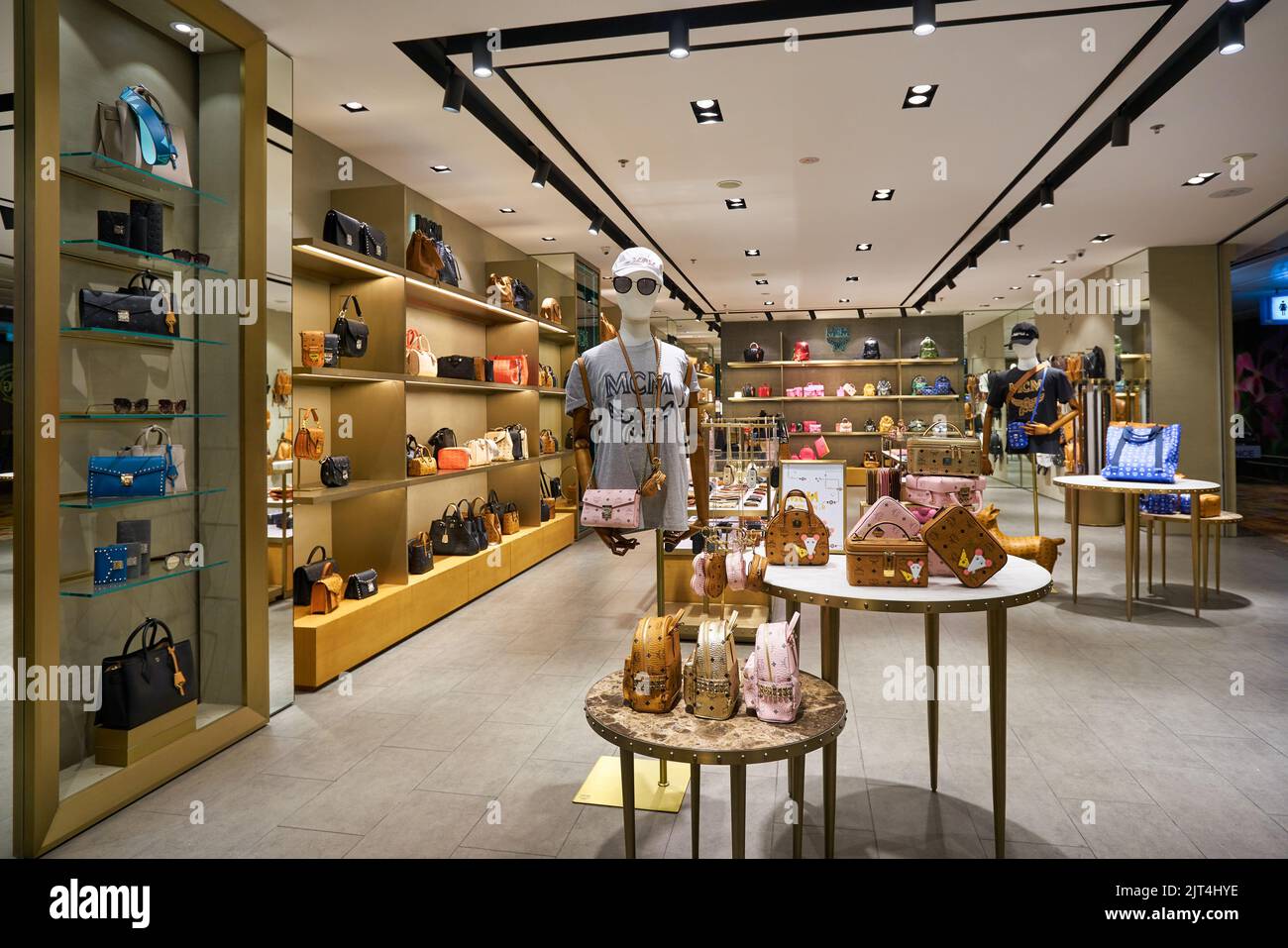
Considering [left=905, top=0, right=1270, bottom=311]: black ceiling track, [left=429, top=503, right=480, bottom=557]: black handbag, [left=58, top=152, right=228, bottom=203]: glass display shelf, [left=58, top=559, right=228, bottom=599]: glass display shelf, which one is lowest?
[left=429, top=503, right=480, bottom=557]: black handbag

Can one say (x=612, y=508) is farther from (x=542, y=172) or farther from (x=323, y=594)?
(x=542, y=172)

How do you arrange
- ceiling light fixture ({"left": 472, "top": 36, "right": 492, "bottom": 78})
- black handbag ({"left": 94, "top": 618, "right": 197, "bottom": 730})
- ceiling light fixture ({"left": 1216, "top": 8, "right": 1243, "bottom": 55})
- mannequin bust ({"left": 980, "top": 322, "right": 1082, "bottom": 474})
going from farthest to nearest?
1. mannequin bust ({"left": 980, "top": 322, "right": 1082, "bottom": 474})
2. ceiling light fixture ({"left": 472, "top": 36, "right": 492, "bottom": 78})
3. ceiling light fixture ({"left": 1216, "top": 8, "right": 1243, "bottom": 55})
4. black handbag ({"left": 94, "top": 618, "right": 197, "bottom": 730})

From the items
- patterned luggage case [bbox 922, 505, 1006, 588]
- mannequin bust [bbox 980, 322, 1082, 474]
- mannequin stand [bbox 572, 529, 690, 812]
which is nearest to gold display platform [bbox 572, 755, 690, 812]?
mannequin stand [bbox 572, 529, 690, 812]

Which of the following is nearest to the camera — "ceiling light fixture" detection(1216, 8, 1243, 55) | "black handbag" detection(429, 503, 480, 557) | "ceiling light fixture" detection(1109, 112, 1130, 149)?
"ceiling light fixture" detection(1216, 8, 1243, 55)

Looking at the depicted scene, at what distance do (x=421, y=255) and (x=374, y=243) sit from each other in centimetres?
50

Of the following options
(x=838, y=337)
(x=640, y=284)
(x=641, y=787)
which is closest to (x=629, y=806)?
(x=641, y=787)

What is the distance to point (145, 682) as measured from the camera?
111 inches

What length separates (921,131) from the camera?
4762 mm

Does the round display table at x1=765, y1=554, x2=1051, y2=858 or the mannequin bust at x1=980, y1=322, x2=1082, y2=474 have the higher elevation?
the mannequin bust at x1=980, y1=322, x2=1082, y2=474

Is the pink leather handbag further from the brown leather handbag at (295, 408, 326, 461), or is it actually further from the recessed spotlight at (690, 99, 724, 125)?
the recessed spotlight at (690, 99, 724, 125)

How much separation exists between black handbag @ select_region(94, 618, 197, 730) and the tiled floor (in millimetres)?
295

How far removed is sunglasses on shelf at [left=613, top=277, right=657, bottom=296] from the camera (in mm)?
2602
